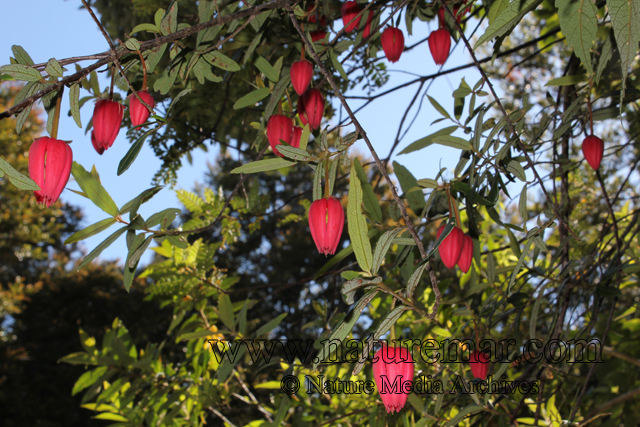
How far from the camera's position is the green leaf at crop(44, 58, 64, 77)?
0.50 meters

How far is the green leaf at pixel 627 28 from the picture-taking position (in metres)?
0.39

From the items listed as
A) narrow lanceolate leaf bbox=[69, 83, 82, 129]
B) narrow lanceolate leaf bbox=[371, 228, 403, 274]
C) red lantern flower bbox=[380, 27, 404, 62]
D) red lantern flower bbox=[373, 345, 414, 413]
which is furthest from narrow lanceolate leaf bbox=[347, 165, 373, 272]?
red lantern flower bbox=[380, 27, 404, 62]

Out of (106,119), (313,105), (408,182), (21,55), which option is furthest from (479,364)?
(21,55)

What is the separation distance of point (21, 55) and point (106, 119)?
0.15 metres

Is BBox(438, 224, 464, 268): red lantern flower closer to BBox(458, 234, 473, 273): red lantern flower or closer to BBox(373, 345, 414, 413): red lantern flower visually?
BBox(458, 234, 473, 273): red lantern flower

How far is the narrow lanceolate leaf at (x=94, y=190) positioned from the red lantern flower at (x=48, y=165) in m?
0.13

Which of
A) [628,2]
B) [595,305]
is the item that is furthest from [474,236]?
[628,2]

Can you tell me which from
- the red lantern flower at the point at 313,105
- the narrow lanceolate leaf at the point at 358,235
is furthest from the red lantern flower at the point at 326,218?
the red lantern flower at the point at 313,105

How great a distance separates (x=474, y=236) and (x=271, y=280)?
770 centimetres

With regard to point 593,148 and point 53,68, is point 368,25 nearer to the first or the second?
point 593,148

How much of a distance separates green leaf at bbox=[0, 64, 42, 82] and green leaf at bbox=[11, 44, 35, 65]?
0.20ft

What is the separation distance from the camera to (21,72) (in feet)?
1.65

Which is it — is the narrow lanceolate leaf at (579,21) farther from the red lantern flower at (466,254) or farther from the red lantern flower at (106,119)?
the red lantern flower at (106,119)

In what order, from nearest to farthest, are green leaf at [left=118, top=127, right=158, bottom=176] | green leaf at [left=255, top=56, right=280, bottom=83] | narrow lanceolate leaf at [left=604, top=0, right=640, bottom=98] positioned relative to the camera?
narrow lanceolate leaf at [left=604, top=0, right=640, bottom=98] < green leaf at [left=118, top=127, right=158, bottom=176] < green leaf at [left=255, top=56, right=280, bottom=83]
